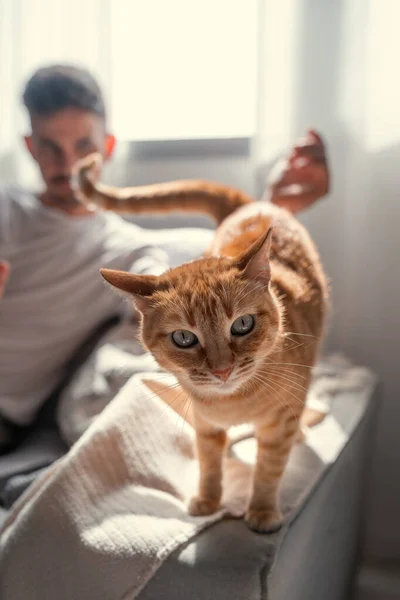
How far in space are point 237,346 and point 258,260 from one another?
105 mm

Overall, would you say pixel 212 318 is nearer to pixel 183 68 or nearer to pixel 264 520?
pixel 264 520

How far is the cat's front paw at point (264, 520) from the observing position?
0.69 metres

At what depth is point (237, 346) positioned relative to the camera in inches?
26.6

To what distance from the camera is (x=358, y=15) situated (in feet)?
4.10

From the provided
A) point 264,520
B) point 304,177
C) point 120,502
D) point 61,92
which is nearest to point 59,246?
point 61,92

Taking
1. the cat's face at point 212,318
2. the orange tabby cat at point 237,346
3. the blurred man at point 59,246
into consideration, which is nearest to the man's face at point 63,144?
the blurred man at point 59,246

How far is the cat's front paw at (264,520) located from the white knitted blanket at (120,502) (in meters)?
0.03

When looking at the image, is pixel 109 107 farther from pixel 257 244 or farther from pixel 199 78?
pixel 257 244

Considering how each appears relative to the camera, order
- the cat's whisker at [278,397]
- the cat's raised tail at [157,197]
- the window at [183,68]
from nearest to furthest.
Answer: the cat's whisker at [278,397] < the cat's raised tail at [157,197] < the window at [183,68]

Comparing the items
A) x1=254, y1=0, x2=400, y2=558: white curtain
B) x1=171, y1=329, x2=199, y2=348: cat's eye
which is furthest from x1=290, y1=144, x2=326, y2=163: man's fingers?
x1=171, y1=329, x2=199, y2=348: cat's eye

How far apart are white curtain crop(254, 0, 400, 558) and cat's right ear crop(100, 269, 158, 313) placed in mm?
767

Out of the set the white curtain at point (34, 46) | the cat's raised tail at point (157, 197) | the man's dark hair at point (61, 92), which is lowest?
the cat's raised tail at point (157, 197)

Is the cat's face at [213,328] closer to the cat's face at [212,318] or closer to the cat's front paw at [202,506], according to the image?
the cat's face at [212,318]

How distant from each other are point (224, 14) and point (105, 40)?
326mm
